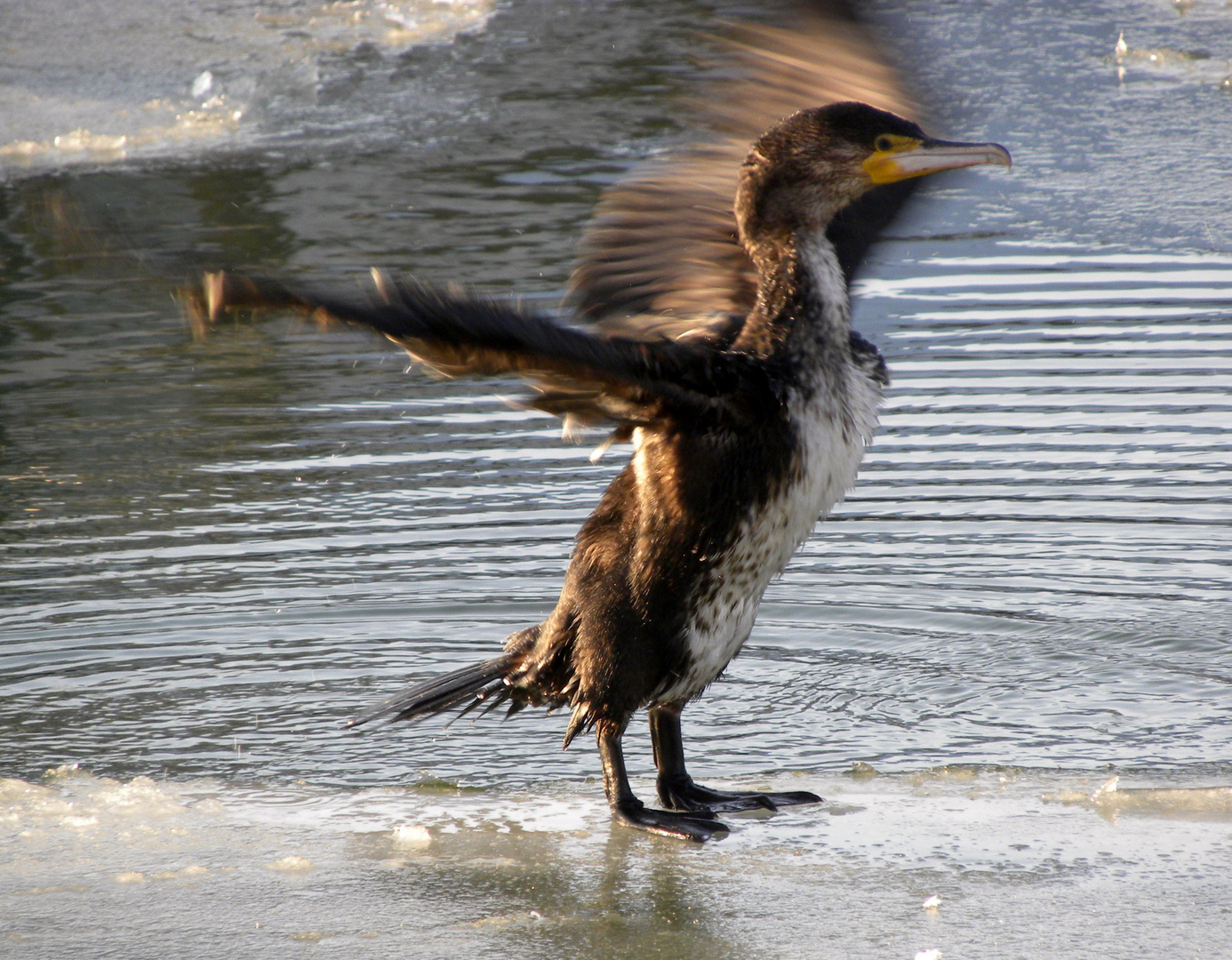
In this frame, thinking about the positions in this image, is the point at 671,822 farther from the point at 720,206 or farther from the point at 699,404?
the point at 720,206

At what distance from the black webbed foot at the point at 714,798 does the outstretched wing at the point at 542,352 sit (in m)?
0.86

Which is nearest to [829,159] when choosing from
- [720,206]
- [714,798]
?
[720,206]

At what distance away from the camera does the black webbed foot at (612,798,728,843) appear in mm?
3516

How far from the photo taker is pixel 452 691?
3926 millimetres

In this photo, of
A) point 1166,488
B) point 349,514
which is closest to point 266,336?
point 349,514

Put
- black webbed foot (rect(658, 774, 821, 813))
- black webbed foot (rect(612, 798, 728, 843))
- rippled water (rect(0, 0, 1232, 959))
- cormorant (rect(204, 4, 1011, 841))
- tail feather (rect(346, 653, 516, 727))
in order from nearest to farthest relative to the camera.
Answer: rippled water (rect(0, 0, 1232, 959)) → cormorant (rect(204, 4, 1011, 841)) → black webbed foot (rect(612, 798, 728, 843)) → black webbed foot (rect(658, 774, 821, 813)) → tail feather (rect(346, 653, 516, 727))

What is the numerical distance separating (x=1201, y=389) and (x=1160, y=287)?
4.89 ft

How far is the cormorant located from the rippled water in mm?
265

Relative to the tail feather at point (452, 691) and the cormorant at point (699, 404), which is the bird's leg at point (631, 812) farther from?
the tail feather at point (452, 691)

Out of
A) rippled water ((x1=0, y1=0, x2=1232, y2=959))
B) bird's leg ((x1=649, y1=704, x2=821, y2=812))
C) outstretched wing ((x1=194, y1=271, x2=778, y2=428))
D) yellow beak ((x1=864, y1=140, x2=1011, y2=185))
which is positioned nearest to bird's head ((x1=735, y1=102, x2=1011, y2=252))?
yellow beak ((x1=864, y1=140, x2=1011, y2=185))

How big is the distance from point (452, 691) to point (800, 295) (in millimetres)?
1243

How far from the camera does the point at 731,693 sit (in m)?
4.36

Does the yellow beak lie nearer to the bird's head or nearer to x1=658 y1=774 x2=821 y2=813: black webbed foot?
the bird's head

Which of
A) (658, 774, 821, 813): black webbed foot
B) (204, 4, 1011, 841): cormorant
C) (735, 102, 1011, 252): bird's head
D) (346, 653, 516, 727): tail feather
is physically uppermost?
(735, 102, 1011, 252): bird's head
